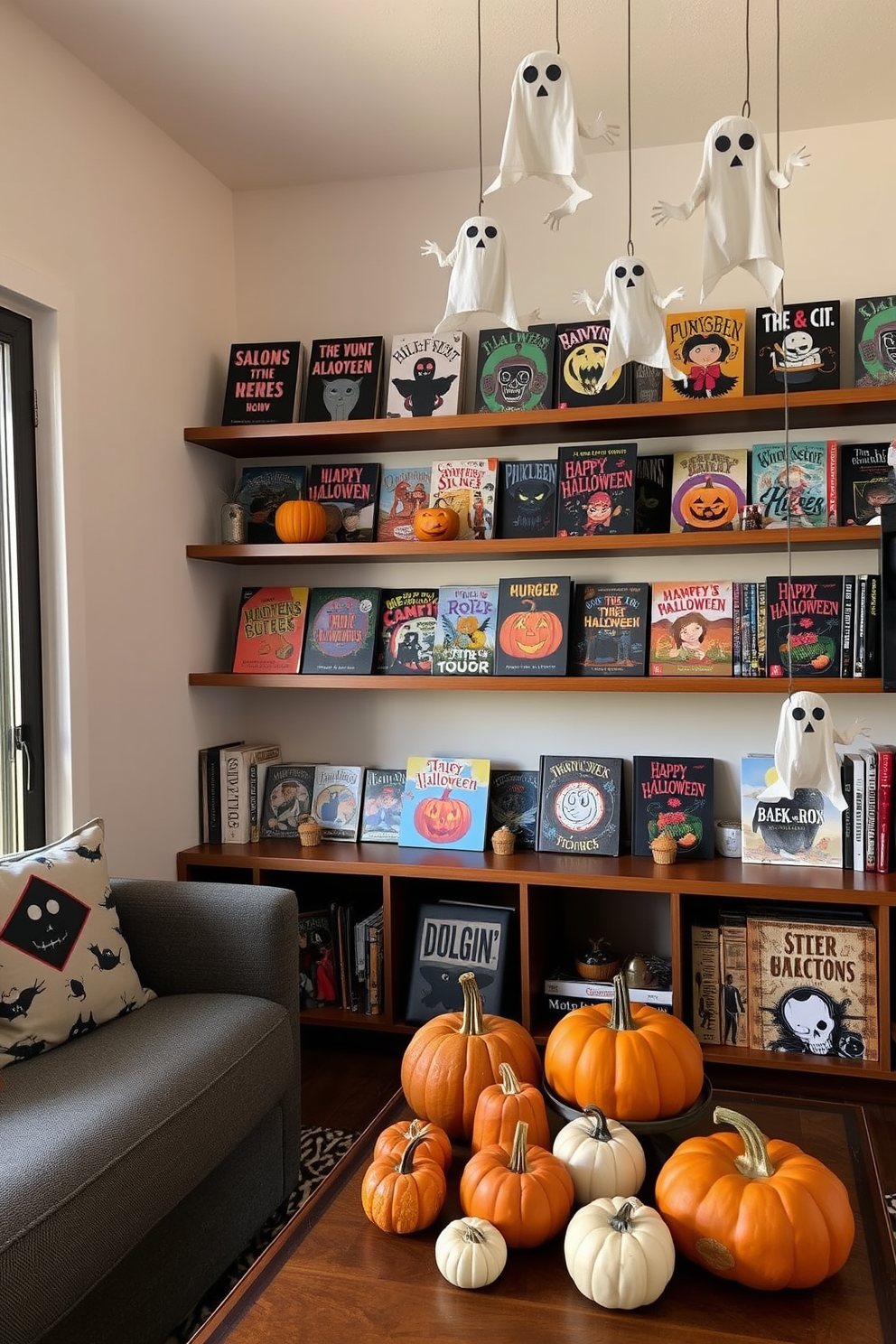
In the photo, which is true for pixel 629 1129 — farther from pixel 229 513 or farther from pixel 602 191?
pixel 602 191

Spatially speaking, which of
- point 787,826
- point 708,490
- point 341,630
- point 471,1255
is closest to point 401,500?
point 341,630

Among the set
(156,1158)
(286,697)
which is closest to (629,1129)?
(156,1158)

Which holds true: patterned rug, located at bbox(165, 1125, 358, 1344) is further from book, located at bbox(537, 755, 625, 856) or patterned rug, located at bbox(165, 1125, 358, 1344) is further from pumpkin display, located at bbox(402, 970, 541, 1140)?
book, located at bbox(537, 755, 625, 856)

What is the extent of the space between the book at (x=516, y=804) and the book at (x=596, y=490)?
79cm

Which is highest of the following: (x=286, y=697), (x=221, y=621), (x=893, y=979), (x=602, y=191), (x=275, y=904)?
(x=602, y=191)

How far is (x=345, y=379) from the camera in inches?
130

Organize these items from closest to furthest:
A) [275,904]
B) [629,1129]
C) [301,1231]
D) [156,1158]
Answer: [301,1231] → [629,1129] → [156,1158] → [275,904]

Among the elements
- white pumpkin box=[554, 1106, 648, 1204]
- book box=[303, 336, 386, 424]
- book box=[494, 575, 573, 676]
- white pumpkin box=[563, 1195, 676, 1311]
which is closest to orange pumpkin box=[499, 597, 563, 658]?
book box=[494, 575, 573, 676]

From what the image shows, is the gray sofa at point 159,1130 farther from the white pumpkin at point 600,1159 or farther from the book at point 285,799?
the book at point 285,799

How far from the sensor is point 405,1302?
4.14 ft

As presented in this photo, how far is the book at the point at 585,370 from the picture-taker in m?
3.02

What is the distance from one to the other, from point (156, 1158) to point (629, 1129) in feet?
2.57

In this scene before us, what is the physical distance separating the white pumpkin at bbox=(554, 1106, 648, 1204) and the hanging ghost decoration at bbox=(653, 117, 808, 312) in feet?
4.10

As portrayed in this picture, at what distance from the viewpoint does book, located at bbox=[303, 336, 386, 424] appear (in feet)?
10.7
